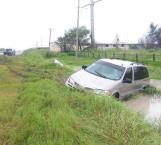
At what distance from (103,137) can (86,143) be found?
69cm

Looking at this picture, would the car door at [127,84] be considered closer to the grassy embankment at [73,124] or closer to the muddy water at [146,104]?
the muddy water at [146,104]

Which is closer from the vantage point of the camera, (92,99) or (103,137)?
(103,137)

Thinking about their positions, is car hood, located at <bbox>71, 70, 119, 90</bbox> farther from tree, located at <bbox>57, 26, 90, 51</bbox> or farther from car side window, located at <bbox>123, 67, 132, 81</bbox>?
tree, located at <bbox>57, 26, 90, 51</bbox>

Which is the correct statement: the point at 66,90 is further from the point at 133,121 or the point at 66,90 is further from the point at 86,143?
the point at 86,143

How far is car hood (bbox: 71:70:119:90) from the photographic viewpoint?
12.3 meters

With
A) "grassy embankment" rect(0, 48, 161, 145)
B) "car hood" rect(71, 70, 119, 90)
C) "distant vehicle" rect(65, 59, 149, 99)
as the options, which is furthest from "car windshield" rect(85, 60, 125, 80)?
"grassy embankment" rect(0, 48, 161, 145)

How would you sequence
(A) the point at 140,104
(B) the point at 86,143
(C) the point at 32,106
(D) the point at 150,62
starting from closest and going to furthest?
(B) the point at 86,143, (C) the point at 32,106, (A) the point at 140,104, (D) the point at 150,62

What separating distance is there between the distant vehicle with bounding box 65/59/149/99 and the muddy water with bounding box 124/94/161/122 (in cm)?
34

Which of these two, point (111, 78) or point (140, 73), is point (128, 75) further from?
point (140, 73)

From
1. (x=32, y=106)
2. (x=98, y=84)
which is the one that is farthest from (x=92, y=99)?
(x=98, y=84)

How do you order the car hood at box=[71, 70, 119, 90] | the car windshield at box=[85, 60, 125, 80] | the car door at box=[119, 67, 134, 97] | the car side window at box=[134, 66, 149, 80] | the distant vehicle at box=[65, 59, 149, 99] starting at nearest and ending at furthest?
the car hood at box=[71, 70, 119, 90], the distant vehicle at box=[65, 59, 149, 99], the car door at box=[119, 67, 134, 97], the car windshield at box=[85, 60, 125, 80], the car side window at box=[134, 66, 149, 80]

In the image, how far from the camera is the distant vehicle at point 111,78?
1244 centimetres

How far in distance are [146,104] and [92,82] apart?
240cm

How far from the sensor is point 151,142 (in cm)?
671
